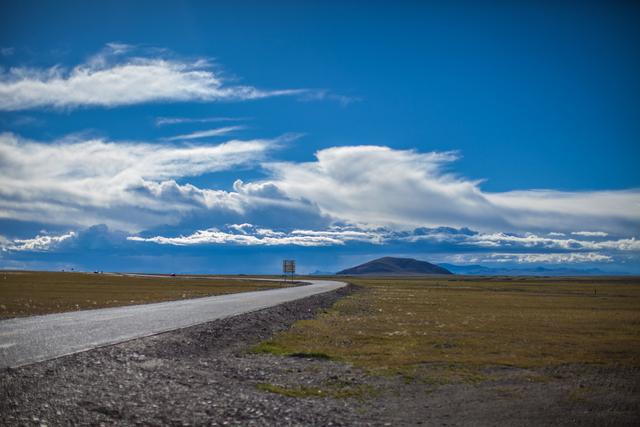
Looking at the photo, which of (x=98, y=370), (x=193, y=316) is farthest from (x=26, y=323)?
(x=98, y=370)

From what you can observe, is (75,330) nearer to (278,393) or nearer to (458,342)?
(278,393)

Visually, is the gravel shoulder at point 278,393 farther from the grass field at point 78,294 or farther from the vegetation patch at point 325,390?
the grass field at point 78,294

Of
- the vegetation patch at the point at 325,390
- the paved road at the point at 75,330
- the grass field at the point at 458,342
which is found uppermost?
the paved road at the point at 75,330

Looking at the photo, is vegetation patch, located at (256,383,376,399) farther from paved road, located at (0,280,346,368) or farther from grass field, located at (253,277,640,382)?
paved road, located at (0,280,346,368)

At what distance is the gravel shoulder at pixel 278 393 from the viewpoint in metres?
12.4

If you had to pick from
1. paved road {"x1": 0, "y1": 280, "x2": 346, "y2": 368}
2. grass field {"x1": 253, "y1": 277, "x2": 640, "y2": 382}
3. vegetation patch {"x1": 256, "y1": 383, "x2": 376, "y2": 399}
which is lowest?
grass field {"x1": 253, "y1": 277, "x2": 640, "y2": 382}

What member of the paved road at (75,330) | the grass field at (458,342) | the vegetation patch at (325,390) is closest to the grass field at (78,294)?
the paved road at (75,330)

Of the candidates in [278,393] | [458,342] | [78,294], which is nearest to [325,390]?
[278,393]

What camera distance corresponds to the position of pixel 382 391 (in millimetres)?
16047

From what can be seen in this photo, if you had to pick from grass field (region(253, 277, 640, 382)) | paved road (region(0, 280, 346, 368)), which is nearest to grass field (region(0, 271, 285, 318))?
paved road (region(0, 280, 346, 368))

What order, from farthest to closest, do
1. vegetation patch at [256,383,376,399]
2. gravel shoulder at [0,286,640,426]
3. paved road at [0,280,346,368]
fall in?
paved road at [0,280,346,368], vegetation patch at [256,383,376,399], gravel shoulder at [0,286,640,426]

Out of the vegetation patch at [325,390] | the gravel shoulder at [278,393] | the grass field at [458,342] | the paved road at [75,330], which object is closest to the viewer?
the gravel shoulder at [278,393]

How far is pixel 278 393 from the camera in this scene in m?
15.4

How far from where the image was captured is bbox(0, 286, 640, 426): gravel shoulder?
12.4 meters
